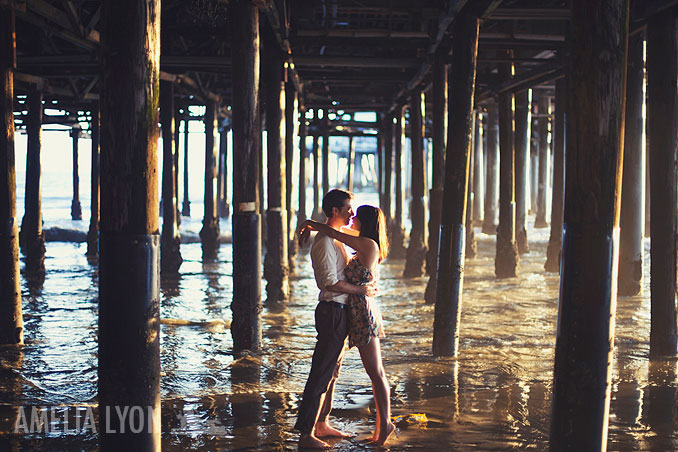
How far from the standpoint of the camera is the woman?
4.42 meters

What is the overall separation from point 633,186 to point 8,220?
8.32m

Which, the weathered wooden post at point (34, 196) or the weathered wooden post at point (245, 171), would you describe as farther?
the weathered wooden post at point (34, 196)

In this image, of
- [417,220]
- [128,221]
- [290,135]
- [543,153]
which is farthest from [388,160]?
[128,221]

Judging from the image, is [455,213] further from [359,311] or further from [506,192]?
[506,192]

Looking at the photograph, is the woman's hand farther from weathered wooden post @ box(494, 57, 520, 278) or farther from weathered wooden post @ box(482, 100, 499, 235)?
weathered wooden post @ box(482, 100, 499, 235)

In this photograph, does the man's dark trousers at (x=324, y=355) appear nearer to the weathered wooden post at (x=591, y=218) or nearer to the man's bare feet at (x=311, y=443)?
the man's bare feet at (x=311, y=443)

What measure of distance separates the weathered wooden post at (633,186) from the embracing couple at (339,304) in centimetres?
713

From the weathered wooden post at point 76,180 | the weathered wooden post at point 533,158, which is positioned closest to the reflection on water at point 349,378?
the weathered wooden post at point 76,180

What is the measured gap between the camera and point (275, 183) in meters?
10.9

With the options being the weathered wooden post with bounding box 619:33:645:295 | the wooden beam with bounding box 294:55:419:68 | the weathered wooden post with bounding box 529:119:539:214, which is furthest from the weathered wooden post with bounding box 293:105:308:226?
the weathered wooden post with bounding box 619:33:645:295

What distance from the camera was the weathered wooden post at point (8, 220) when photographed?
24.3 feet

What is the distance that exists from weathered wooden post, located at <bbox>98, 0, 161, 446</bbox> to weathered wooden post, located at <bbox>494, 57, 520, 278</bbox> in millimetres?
10660

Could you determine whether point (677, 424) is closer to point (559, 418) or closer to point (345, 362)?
point (559, 418)

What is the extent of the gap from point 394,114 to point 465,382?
14690 mm
